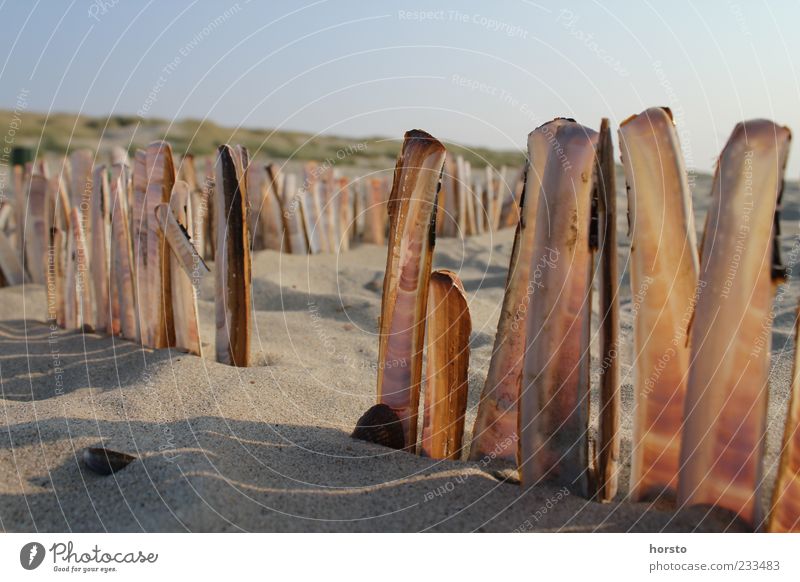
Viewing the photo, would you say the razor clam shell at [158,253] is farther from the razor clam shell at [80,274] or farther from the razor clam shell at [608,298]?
the razor clam shell at [608,298]

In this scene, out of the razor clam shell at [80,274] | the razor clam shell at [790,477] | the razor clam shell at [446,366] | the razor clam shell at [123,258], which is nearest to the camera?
the razor clam shell at [790,477]

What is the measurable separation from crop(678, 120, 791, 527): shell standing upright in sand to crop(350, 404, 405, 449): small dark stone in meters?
0.97

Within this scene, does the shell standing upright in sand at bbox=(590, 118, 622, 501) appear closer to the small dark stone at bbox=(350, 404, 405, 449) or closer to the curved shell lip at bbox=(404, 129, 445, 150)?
the curved shell lip at bbox=(404, 129, 445, 150)

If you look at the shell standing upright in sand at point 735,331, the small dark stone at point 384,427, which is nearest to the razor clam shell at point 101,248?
the small dark stone at point 384,427

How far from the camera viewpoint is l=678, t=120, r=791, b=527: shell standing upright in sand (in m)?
2.01

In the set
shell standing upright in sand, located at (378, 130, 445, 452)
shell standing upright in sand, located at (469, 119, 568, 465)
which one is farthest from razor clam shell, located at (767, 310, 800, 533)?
shell standing upright in sand, located at (378, 130, 445, 452)

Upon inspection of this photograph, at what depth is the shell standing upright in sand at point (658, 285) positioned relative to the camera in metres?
2.14

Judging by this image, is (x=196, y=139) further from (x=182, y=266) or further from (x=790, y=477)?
(x=790, y=477)

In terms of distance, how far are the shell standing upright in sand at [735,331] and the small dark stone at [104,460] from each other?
5.74 ft

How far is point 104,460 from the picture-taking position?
251cm

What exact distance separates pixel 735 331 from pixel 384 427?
123 cm

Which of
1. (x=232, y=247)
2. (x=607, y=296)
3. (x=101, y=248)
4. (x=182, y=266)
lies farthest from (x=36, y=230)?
(x=607, y=296)

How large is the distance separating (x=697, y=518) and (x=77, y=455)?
199 centimetres

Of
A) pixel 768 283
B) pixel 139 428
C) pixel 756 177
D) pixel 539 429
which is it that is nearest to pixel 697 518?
pixel 539 429
